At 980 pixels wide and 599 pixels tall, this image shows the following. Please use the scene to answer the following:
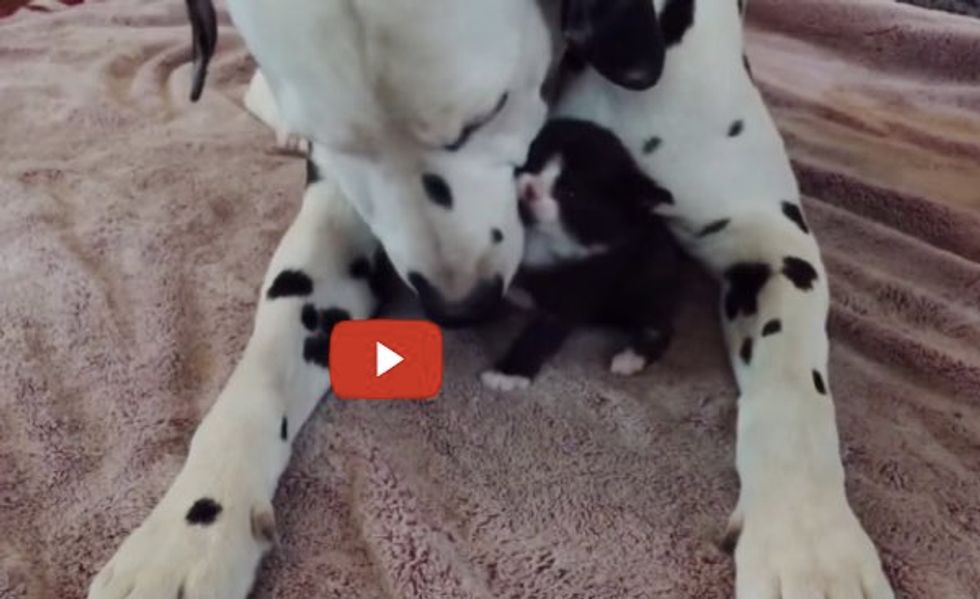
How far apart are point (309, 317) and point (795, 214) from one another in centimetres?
56

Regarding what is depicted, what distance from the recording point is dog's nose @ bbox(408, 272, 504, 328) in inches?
52.2

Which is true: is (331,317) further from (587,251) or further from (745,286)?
(745,286)

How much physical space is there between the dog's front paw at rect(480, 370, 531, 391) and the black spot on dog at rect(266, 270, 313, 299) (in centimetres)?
23

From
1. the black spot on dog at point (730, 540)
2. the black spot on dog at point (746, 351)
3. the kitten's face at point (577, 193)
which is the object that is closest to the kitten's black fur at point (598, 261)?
the kitten's face at point (577, 193)

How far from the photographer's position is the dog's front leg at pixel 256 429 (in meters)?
1.15

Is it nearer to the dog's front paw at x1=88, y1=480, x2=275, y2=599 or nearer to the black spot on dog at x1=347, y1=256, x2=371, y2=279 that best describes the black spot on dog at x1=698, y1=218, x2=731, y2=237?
the black spot on dog at x1=347, y1=256, x2=371, y2=279

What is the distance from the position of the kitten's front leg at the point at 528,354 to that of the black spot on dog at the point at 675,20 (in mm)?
337

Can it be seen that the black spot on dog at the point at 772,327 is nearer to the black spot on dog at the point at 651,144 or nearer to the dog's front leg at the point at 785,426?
the dog's front leg at the point at 785,426

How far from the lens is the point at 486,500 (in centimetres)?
127

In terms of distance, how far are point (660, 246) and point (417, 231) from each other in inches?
14.5

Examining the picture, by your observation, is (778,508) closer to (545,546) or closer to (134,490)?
(545,546)

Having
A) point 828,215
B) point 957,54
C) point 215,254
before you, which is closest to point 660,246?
point 828,215

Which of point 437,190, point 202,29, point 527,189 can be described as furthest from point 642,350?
point 202,29

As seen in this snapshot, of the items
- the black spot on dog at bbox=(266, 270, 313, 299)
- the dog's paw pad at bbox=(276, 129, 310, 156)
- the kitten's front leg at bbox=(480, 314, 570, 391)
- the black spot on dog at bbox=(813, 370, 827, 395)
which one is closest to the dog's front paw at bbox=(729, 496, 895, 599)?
the black spot on dog at bbox=(813, 370, 827, 395)
